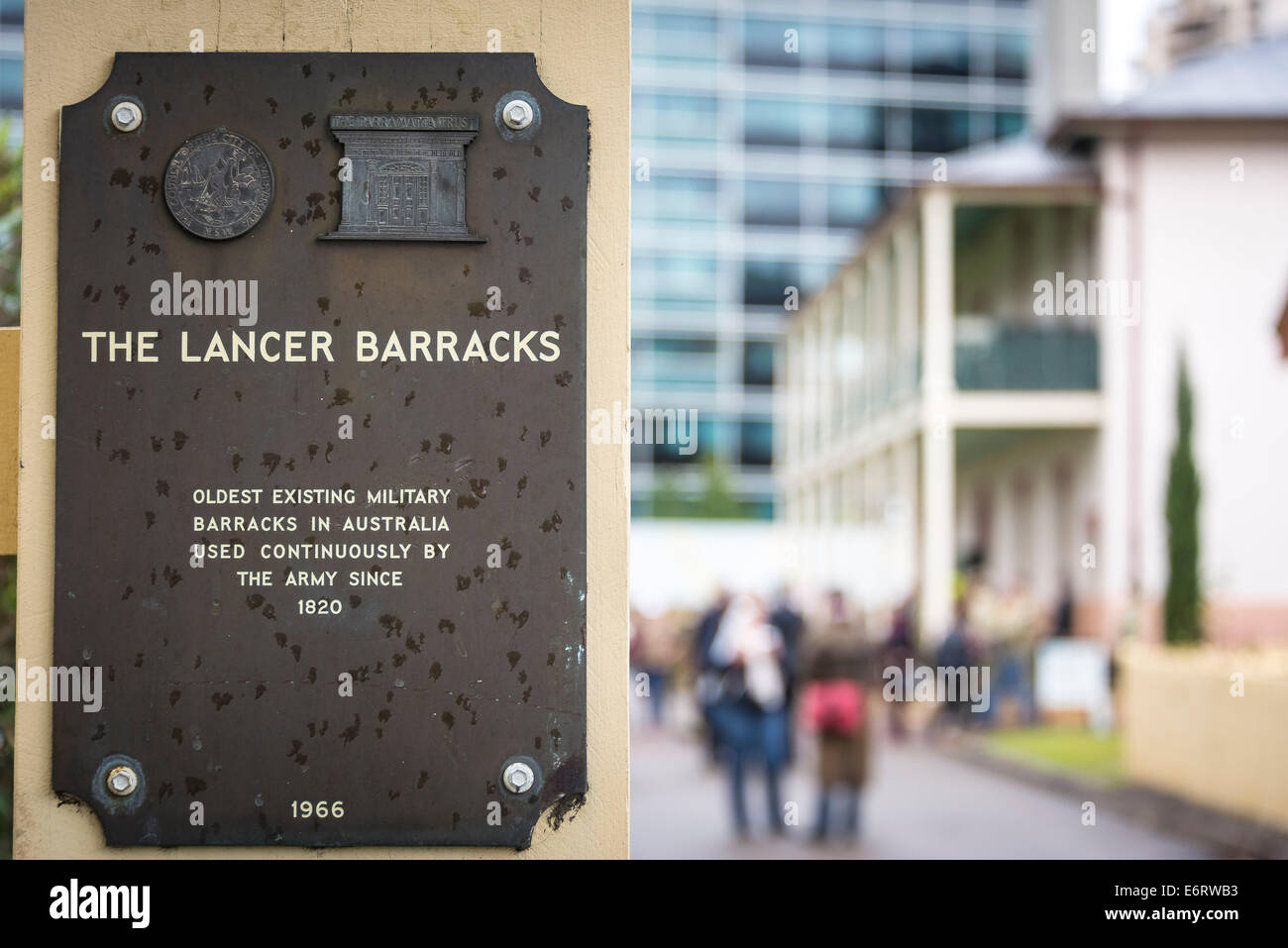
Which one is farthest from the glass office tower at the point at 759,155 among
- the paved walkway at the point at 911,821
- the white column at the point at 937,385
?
the paved walkway at the point at 911,821

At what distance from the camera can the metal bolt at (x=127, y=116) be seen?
2.64 m

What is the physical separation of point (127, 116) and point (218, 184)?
196mm

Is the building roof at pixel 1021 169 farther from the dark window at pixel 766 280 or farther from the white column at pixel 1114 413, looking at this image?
the dark window at pixel 766 280

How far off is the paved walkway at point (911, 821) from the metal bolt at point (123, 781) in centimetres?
719

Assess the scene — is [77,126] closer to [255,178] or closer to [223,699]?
[255,178]

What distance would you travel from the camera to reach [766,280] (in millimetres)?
53031

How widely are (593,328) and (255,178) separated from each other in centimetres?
65

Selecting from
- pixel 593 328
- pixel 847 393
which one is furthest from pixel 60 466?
pixel 847 393

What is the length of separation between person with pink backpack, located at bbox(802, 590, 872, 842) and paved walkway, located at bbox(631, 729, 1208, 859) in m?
0.32

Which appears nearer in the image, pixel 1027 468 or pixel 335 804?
pixel 335 804

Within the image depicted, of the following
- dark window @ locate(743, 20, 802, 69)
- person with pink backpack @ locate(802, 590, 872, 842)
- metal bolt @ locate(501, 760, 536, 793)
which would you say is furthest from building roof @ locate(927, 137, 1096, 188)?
dark window @ locate(743, 20, 802, 69)

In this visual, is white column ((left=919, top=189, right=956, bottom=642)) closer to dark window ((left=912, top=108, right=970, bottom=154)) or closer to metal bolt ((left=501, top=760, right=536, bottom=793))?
metal bolt ((left=501, top=760, right=536, bottom=793))

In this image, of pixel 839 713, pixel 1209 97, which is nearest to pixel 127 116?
pixel 839 713
